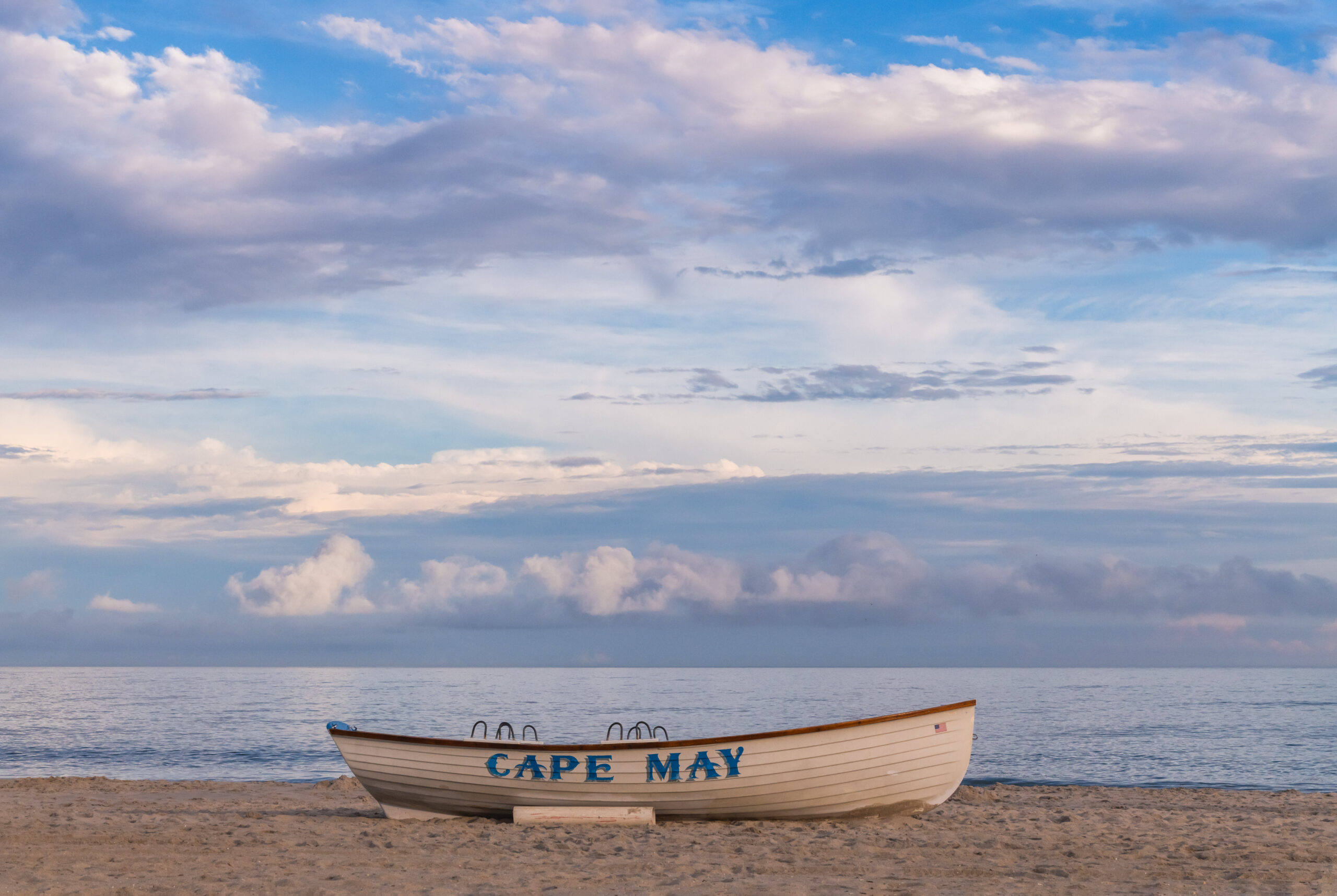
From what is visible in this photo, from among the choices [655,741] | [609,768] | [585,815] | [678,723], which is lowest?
[678,723]

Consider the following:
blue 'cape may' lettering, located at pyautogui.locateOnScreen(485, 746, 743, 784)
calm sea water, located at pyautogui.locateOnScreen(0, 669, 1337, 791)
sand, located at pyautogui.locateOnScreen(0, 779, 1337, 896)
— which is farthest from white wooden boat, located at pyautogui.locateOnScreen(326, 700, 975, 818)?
calm sea water, located at pyautogui.locateOnScreen(0, 669, 1337, 791)

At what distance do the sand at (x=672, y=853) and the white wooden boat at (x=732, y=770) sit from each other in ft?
1.19

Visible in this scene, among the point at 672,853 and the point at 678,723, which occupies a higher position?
the point at 672,853

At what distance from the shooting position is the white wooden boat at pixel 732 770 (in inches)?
567

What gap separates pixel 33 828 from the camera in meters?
14.6

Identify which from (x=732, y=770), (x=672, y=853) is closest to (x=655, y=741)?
(x=732, y=770)

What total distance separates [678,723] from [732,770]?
116 feet

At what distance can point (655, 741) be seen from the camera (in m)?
14.5

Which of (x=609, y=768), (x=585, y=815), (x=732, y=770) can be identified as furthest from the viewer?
(x=585, y=815)

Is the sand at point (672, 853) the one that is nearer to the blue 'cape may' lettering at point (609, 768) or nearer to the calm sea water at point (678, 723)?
the blue 'cape may' lettering at point (609, 768)

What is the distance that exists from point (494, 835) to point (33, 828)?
6.70 m

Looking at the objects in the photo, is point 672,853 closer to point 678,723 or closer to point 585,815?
point 585,815

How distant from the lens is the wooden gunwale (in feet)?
46.6

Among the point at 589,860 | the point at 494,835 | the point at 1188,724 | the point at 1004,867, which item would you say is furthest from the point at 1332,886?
the point at 1188,724
